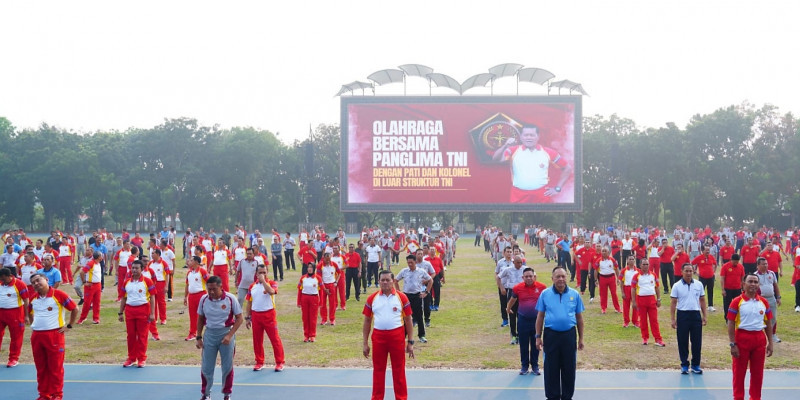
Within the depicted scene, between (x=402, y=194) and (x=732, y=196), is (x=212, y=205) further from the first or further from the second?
(x=732, y=196)

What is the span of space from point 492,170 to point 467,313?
2644 cm

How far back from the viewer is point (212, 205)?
7300cm

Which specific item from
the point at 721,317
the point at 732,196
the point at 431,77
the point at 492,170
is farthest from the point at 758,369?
the point at 732,196

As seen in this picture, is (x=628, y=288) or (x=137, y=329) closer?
(x=137, y=329)

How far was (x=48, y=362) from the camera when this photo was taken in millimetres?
8609

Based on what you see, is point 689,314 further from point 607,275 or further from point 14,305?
point 14,305

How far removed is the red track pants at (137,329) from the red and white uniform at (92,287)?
4453 mm

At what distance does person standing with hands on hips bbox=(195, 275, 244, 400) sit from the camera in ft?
28.2

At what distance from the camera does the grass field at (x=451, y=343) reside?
36.6 feet

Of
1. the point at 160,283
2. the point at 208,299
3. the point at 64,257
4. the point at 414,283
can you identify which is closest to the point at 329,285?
the point at 414,283

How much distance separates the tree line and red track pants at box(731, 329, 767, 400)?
52.6 m

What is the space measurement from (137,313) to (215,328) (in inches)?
106

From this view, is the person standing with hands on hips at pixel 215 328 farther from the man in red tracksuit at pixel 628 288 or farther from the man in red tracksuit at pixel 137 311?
the man in red tracksuit at pixel 628 288

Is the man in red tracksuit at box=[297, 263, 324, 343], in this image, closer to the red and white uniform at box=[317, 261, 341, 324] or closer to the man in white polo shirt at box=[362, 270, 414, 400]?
the red and white uniform at box=[317, 261, 341, 324]
